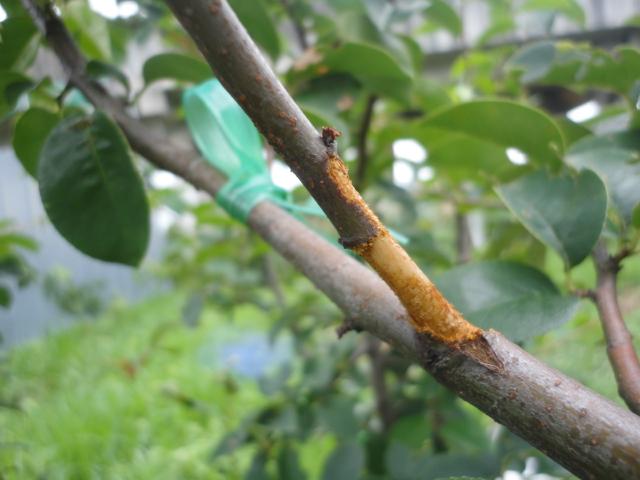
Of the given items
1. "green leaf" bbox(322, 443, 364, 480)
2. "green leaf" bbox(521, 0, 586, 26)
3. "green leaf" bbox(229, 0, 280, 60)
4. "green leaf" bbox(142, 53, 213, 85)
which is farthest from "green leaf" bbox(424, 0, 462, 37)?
"green leaf" bbox(322, 443, 364, 480)

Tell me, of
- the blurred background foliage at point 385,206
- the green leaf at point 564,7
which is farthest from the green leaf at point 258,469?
the green leaf at point 564,7

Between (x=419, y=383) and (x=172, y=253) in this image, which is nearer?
(x=419, y=383)

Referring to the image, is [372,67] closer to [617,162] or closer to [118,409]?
[617,162]

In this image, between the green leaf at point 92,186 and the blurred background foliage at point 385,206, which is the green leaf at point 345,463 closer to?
the blurred background foliage at point 385,206

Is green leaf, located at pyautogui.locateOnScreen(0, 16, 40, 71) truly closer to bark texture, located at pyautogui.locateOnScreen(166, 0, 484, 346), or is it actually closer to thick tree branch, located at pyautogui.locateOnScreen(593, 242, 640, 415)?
bark texture, located at pyautogui.locateOnScreen(166, 0, 484, 346)

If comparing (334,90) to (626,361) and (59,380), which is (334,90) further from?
(59,380)

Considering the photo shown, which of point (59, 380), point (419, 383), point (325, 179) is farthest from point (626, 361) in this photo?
point (59, 380)

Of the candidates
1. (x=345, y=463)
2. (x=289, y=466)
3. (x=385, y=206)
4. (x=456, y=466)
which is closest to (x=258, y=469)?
(x=289, y=466)
